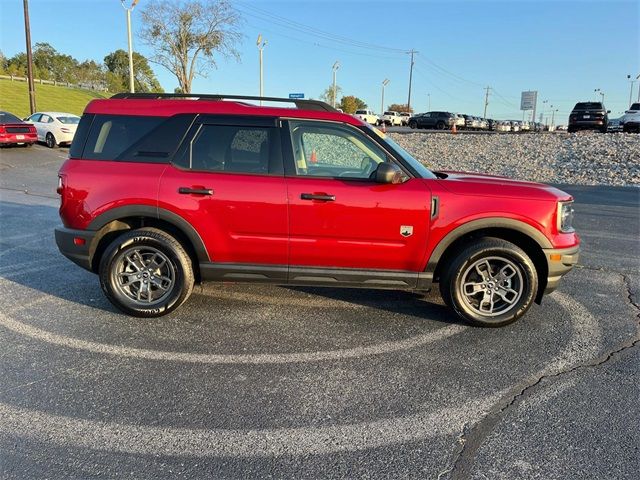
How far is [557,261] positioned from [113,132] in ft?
13.3

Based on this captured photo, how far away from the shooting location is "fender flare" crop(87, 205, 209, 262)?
4.08 metres

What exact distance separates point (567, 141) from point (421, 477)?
2190 centimetres

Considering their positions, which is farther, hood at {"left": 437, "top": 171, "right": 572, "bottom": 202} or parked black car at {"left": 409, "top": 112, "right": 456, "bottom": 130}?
parked black car at {"left": 409, "top": 112, "right": 456, "bottom": 130}

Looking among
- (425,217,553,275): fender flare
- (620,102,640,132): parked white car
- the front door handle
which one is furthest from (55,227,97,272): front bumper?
(620,102,640,132): parked white car

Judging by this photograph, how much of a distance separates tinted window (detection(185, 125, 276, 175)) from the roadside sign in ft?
292

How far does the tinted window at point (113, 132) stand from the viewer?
416 centimetres

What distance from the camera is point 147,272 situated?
423cm

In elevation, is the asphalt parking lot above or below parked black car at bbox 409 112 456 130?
below

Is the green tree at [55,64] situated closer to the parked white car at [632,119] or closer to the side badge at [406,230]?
the parked white car at [632,119]

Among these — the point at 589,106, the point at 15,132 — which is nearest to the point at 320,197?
the point at 15,132

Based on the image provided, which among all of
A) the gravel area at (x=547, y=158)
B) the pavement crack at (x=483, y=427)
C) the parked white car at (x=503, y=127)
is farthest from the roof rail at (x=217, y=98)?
the parked white car at (x=503, y=127)

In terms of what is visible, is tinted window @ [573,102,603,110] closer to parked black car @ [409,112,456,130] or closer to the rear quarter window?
parked black car @ [409,112,456,130]

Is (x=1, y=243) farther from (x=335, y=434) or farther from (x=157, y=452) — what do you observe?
(x=335, y=434)

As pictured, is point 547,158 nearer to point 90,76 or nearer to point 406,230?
point 406,230
